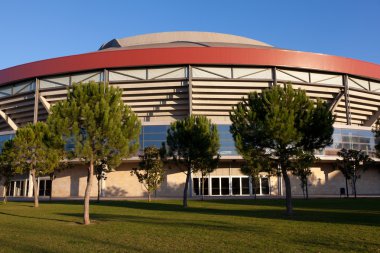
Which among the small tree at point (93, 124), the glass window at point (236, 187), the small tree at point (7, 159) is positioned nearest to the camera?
the small tree at point (93, 124)

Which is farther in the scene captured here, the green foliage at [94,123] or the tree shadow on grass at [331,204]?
the tree shadow on grass at [331,204]

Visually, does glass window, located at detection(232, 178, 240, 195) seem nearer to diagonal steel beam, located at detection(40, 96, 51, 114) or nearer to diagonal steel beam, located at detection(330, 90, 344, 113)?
diagonal steel beam, located at detection(330, 90, 344, 113)

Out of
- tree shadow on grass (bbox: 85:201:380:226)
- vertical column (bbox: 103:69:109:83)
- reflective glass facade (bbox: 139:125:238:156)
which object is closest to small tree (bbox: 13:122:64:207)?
tree shadow on grass (bbox: 85:201:380:226)

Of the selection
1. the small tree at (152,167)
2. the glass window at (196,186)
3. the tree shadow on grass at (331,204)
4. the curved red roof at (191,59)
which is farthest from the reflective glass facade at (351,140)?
the small tree at (152,167)

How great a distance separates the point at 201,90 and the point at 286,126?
27344 millimetres

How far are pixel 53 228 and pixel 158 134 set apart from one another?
29.4 metres

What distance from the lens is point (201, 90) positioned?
45.6 m

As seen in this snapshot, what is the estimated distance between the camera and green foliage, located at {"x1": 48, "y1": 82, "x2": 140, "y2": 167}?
641 inches

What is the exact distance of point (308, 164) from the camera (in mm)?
19828

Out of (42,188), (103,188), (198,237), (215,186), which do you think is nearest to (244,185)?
(215,186)

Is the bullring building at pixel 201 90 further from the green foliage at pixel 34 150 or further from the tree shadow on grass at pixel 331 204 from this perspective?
the green foliage at pixel 34 150

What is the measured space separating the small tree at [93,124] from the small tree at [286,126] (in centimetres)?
675

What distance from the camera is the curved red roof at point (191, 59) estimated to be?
148ft

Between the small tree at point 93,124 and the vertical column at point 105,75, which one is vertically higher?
the vertical column at point 105,75
